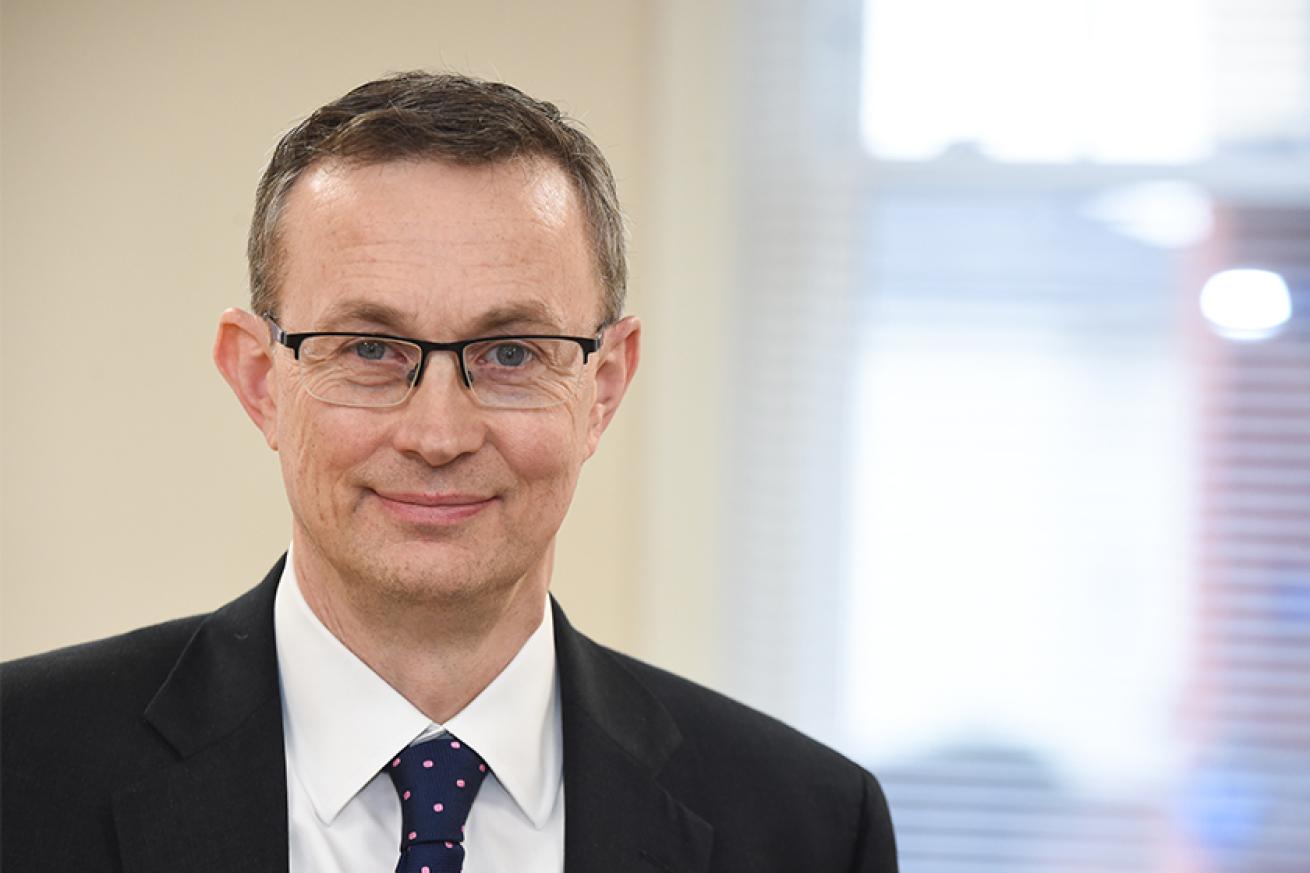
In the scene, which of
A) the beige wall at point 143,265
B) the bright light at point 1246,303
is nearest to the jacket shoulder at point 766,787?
the beige wall at point 143,265

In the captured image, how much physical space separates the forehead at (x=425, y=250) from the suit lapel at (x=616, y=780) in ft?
1.30

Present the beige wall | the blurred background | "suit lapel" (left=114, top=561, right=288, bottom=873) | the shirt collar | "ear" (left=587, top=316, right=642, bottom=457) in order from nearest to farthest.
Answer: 1. "suit lapel" (left=114, top=561, right=288, bottom=873)
2. the shirt collar
3. "ear" (left=587, top=316, right=642, bottom=457)
4. the beige wall
5. the blurred background

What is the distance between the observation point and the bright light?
3027mm

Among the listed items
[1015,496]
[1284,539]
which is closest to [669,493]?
[1015,496]

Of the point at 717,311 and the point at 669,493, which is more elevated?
the point at 717,311

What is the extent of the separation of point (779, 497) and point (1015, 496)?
17.7 inches

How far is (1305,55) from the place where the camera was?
9.80ft

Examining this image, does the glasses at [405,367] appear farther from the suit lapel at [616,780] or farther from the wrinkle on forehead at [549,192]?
the suit lapel at [616,780]

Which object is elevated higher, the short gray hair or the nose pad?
the short gray hair

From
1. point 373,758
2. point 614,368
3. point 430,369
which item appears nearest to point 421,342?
point 430,369

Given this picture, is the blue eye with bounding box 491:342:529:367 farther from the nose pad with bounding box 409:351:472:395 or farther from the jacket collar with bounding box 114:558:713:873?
the jacket collar with bounding box 114:558:713:873

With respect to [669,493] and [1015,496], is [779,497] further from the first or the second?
[1015,496]

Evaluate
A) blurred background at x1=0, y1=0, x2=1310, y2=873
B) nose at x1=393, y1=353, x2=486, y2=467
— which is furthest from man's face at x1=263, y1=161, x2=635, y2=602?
blurred background at x1=0, y1=0, x2=1310, y2=873

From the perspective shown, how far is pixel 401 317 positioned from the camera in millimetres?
1468
